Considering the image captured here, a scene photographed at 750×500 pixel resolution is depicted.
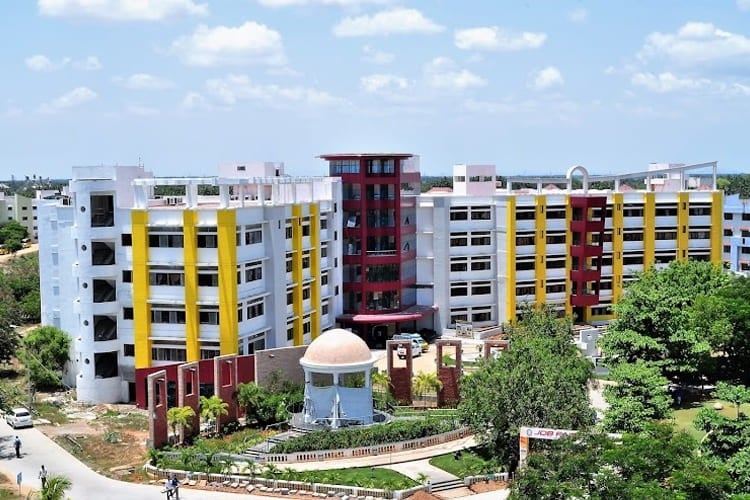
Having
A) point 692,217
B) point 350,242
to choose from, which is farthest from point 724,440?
point 692,217

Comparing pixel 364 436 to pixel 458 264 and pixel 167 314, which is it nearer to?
pixel 167 314

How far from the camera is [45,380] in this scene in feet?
174

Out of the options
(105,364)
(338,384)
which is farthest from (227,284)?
(105,364)

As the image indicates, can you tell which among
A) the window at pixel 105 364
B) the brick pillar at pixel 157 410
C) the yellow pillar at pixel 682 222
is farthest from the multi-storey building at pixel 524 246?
the brick pillar at pixel 157 410

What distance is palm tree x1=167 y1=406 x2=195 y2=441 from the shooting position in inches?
1610

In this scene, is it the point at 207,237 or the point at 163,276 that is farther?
the point at 163,276

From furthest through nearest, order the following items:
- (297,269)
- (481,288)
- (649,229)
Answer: (649,229)
(481,288)
(297,269)

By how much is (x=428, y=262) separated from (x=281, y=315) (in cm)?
1790

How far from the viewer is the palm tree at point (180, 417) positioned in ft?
134

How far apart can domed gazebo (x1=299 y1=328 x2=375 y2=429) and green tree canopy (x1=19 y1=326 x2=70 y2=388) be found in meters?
16.4

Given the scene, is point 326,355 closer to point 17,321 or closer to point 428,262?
point 428,262

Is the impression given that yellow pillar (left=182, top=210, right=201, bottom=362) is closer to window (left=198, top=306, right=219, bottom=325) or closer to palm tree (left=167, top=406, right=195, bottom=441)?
window (left=198, top=306, right=219, bottom=325)

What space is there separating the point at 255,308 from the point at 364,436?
41.6 ft

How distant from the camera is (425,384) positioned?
47.6 meters
